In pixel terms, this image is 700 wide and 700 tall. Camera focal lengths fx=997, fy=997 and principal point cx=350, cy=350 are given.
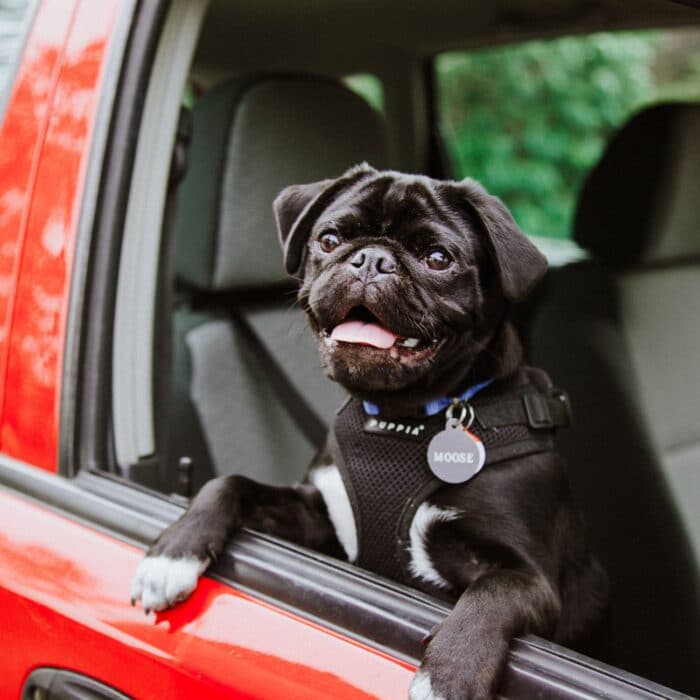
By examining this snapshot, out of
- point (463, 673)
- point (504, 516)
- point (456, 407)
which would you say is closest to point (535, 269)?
point (456, 407)

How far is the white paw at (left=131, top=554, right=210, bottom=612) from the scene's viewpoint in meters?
1.52

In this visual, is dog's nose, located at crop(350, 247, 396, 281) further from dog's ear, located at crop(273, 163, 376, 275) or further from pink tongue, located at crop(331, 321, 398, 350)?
dog's ear, located at crop(273, 163, 376, 275)

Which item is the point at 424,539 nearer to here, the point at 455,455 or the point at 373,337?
the point at 455,455

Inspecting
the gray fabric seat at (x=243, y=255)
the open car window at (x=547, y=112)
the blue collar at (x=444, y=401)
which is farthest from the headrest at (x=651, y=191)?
the open car window at (x=547, y=112)

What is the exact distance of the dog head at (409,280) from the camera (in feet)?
5.81

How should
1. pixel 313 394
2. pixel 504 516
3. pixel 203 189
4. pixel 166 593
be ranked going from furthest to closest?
1. pixel 313 394
2. pixel 203 189
3. pixel 504 516
4. pixel 166 593

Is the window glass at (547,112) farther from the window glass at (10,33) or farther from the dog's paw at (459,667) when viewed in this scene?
the dog's paw at (459,667)

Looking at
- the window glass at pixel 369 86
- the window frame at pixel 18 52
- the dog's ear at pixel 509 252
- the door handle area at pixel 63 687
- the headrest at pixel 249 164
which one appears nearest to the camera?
the door handle area at pixel 63 687

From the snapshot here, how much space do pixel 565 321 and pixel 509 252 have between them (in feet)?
3.46

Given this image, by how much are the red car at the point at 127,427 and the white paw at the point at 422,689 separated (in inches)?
0.7

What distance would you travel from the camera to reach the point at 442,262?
1.85 m

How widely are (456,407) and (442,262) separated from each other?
27cm

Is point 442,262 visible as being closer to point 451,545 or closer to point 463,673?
point 451,545

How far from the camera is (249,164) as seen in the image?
8.54 ft
